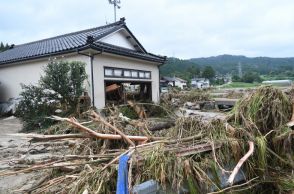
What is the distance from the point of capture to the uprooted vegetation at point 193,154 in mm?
2725

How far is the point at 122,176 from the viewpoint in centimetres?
254

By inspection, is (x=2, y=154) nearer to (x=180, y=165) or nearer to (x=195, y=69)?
(x=180, y=165)

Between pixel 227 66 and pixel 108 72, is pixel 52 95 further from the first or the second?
pixel 227 66

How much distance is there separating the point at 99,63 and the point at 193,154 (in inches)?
366

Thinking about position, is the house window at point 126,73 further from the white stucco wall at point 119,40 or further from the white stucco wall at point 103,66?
the white stucco wall at point 119,40

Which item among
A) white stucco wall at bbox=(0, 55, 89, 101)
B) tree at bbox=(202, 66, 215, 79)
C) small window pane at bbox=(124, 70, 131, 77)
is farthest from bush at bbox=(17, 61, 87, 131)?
tree at bbox=(202, 66, 215, 79)

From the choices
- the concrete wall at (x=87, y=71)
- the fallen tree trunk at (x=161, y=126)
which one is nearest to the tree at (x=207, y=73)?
the concrete wall at (x=87, y=71)

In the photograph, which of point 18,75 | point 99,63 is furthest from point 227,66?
point 99,63

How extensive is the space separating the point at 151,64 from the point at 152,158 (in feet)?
43.9

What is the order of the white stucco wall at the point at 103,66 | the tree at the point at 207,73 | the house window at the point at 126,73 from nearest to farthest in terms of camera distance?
the white stucco wall at the point at 103,66
the house window at the point at 126,73
the tree at the point at 207,73

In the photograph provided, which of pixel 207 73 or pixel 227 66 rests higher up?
pixel 227 66

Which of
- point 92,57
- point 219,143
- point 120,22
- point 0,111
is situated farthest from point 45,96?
point 219,143

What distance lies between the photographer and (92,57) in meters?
11.3

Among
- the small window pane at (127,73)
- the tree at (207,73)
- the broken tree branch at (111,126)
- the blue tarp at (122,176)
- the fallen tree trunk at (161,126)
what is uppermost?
the tree at (207,73)
